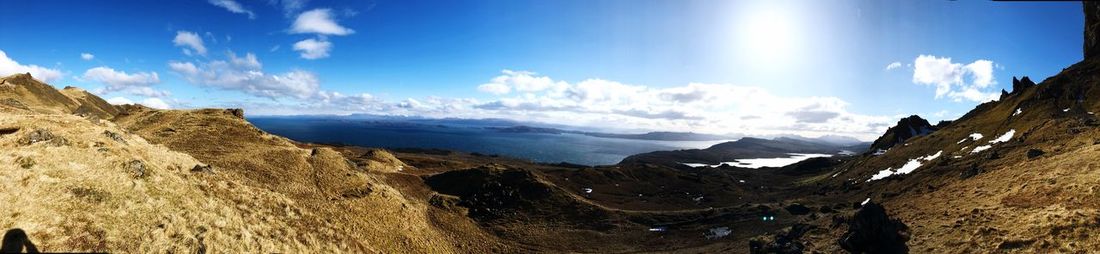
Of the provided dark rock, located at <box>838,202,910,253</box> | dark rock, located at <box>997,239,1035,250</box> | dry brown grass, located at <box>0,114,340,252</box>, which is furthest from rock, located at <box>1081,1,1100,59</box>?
dry brown grass, located at <box>0,114,340,252</box>

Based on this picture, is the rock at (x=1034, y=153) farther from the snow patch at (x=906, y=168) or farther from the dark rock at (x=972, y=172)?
the snow patch at (x=906, y=168)

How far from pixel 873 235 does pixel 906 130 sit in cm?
16949

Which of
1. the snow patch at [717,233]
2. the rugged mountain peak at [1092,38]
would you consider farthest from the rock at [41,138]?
the rugged mountain peak at [1092,38]

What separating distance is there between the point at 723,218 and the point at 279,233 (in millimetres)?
55314

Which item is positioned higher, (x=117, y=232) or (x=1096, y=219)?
(x=1096, y=219)

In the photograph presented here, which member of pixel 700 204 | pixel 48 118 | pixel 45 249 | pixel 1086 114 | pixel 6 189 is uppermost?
pixel 1086 114

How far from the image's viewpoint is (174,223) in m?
28.2

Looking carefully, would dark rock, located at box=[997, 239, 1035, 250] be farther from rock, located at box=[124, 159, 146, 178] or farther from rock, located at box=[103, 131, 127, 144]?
rock, located at box=[103, 131, 127, 144]

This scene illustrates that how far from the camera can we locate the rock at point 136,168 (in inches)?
1268

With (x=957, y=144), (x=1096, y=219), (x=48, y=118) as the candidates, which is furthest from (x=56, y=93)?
(x=957, y=144)

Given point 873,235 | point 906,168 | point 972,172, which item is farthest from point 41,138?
point 906,168

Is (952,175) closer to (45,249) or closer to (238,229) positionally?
(238,229)

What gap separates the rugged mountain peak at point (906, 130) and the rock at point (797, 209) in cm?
12574

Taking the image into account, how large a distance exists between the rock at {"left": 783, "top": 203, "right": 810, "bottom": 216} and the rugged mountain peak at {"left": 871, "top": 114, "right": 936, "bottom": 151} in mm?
125737
